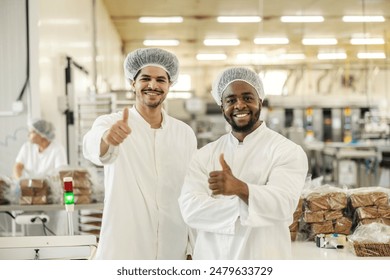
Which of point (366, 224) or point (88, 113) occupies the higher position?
point (88, 113)

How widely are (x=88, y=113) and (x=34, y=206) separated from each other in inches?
50.9

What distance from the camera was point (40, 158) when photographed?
2873 millimetres

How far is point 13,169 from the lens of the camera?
286 centimetres

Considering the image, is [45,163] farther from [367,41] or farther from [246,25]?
[367,41]

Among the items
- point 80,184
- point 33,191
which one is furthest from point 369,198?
point 33,191

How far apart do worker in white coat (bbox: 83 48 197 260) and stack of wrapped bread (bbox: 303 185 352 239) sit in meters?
0.44

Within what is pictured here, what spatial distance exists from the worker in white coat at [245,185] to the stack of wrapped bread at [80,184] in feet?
4.27

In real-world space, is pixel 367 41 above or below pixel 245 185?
above

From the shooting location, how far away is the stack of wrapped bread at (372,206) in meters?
1.67

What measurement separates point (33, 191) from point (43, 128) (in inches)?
16.8

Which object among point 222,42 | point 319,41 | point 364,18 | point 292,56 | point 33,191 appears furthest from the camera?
point 292,56
